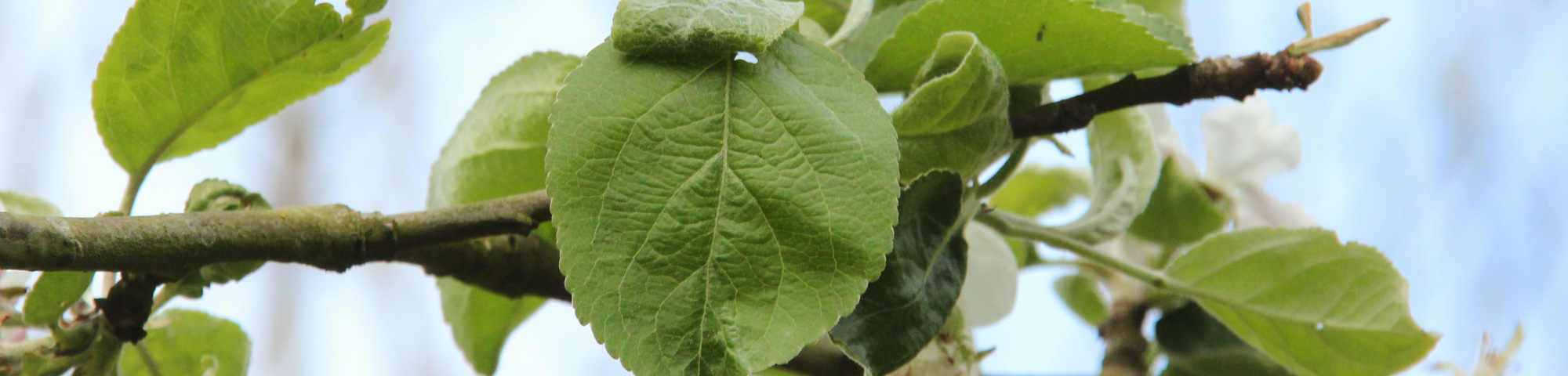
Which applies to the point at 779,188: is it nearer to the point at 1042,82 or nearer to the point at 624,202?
the point at 624,202

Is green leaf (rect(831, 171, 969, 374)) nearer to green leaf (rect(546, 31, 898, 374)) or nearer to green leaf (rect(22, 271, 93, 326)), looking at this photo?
green leaf (rect(546, 31, 898, 374))

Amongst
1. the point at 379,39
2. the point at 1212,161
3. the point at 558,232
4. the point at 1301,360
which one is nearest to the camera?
the point at 558,232

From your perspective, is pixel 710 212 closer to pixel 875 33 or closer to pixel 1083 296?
pixel 875 33

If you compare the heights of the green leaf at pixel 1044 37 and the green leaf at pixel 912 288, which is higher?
the green leaf at pixel 1044 37

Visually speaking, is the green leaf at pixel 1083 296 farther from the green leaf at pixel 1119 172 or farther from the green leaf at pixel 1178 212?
the green leaf at pixel 1119 172

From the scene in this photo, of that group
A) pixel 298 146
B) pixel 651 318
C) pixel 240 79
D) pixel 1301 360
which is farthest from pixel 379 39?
pixel 298 146

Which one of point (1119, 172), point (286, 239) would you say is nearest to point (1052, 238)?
point (1119, 172)

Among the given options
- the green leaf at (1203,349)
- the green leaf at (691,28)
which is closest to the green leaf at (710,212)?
the green leaf at (691,28)
